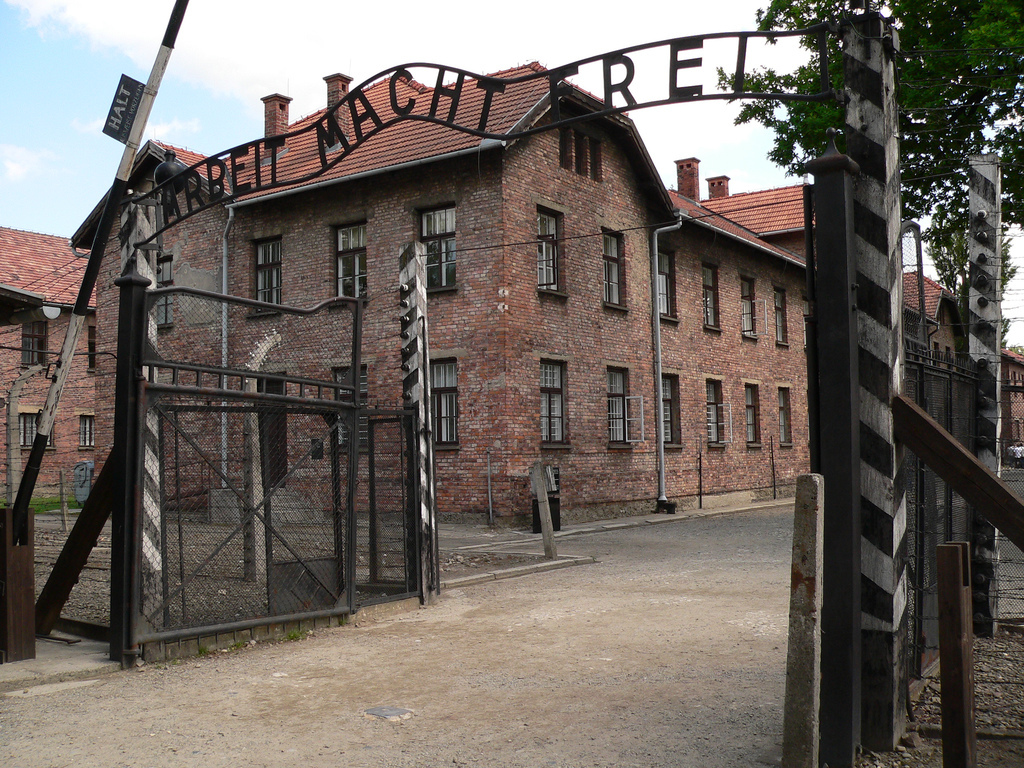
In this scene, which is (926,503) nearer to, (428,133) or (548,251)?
(548,251)

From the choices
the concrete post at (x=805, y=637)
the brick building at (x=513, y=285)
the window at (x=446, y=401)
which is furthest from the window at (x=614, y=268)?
the concrete post at (x=805, y=637)

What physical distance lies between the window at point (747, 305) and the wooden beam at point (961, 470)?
77.6ft

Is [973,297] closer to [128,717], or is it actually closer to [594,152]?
[128,717]

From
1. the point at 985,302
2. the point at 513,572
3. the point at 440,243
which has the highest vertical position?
the point at 440,243

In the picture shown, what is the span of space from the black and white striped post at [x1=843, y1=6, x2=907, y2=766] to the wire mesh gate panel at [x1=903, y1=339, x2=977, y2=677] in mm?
325

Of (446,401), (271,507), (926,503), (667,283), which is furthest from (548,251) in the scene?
(926,503)

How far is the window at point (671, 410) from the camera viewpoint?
24.0 metres

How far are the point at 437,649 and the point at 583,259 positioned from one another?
14.6m

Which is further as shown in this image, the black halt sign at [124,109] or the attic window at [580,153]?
the attic window at [580,153]

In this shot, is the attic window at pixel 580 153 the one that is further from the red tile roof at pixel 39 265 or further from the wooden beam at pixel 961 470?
the red tile roof at pixel 39 265

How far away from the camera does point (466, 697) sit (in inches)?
223

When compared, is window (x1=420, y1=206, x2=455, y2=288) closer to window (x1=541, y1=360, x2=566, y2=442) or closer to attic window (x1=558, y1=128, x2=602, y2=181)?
window (x1=541, y1=360, x2=566, y2=442)

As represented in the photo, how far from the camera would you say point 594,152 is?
21609mm

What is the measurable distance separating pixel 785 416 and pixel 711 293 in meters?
6.16
